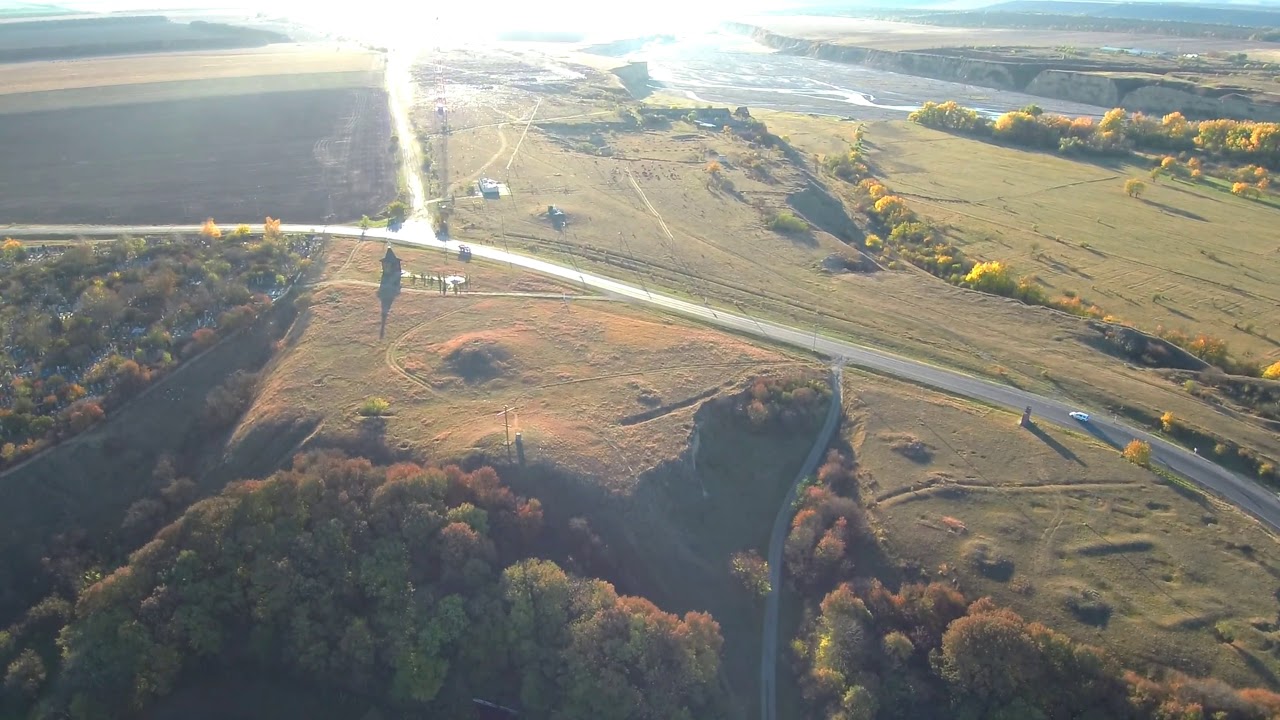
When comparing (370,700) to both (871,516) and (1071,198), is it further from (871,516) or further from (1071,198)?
(1071,198)

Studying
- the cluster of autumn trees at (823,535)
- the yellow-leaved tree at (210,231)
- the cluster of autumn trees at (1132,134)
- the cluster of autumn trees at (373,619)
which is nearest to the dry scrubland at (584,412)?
the cluster of autumn trees at (823,535)

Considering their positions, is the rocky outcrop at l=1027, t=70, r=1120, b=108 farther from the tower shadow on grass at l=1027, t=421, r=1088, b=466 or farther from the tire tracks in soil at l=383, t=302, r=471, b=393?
the tire tracks in soil at l=383, t=302, r=471, b=393

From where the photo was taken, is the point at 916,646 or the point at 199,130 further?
the point at 199,130

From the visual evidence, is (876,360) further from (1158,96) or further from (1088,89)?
(1088,89)

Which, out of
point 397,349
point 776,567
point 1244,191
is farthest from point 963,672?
point 1244,191

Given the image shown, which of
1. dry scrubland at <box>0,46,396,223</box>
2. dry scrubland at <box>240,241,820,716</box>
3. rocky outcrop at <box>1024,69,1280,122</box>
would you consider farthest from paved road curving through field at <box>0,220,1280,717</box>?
rocky outcrop at <box>1024,69,1280,122</box>

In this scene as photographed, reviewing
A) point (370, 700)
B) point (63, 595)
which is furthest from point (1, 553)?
point (370, 700)
